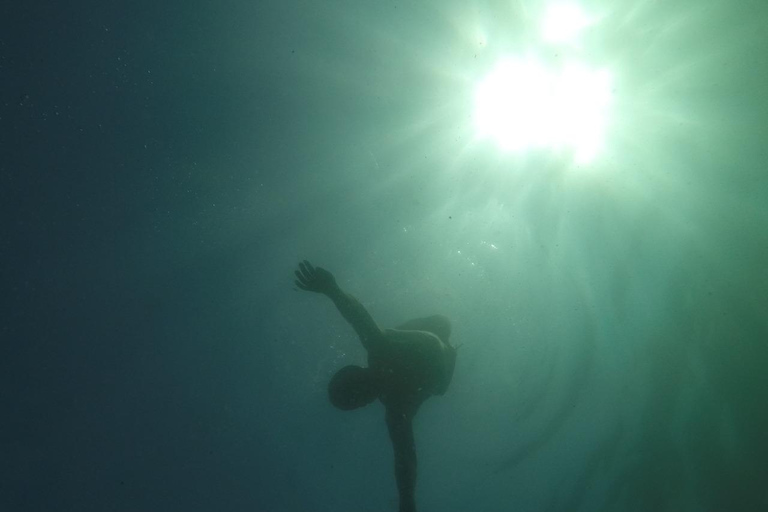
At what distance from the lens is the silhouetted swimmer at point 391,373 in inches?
286

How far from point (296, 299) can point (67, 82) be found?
833cm

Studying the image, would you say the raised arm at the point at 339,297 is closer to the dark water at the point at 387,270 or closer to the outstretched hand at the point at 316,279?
the outstretched hand at the point at 316,279

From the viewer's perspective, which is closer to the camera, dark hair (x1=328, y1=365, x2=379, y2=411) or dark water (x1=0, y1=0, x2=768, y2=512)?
dark hair (x1=328, y1=365, x2=379, y2=411)

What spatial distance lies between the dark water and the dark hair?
19.0 ft

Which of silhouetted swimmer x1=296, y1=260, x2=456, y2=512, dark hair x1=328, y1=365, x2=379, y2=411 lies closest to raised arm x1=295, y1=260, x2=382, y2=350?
silhouetted swimmer x1=296, y1=260, x2=456, y2=512

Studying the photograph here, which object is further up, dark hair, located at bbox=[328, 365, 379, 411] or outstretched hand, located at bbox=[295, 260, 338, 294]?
outstretched hand, located at bbox=[295, 260, 338, 294]

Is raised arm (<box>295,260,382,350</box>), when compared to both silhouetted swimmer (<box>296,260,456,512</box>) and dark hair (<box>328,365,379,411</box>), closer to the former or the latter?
silhouetted swimmer (<box>296,260,456,512</box>)

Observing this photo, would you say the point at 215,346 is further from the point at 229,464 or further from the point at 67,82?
the point at 67,82

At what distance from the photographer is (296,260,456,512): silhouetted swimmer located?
727cm

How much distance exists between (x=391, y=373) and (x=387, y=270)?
5.95 m

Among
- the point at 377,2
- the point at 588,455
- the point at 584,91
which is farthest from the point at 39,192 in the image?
the point at 588,455

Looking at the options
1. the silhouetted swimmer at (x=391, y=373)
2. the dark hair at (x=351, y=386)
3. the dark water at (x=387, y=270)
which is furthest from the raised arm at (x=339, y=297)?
the dark water at (x=387, y=270)

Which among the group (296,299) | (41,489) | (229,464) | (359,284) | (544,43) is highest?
(544,43)

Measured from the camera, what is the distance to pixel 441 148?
11023 millimetres
